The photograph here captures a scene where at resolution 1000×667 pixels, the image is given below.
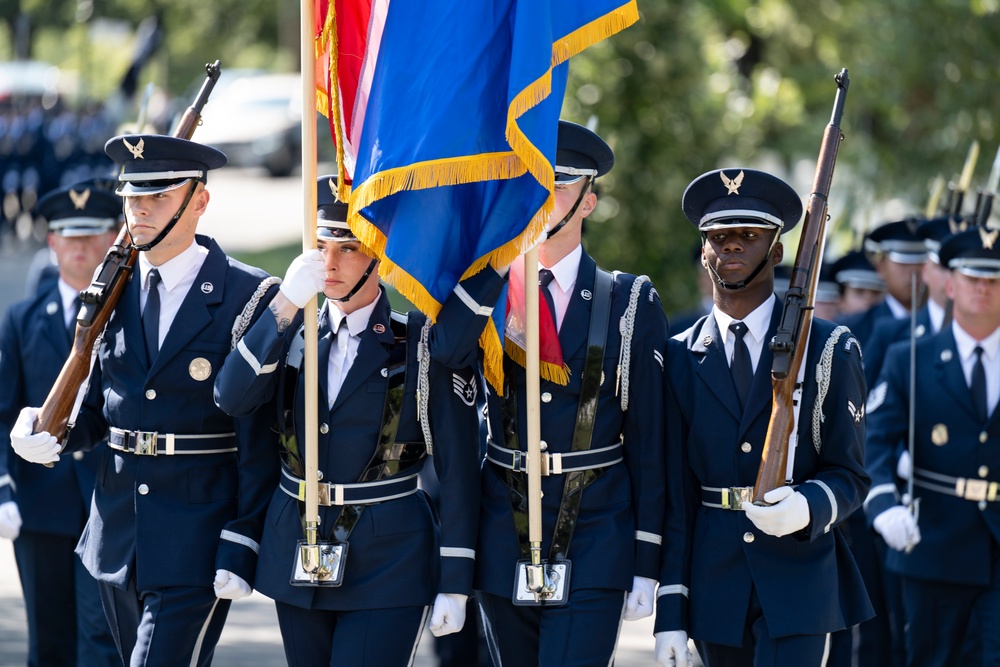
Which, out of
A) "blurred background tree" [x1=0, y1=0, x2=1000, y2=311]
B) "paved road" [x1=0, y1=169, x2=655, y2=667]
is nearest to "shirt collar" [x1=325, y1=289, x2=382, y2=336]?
"paved road" [x1=0, y1=169, x2=655, y2=667]

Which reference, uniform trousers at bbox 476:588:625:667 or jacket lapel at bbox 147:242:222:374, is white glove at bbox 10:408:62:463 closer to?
jacket lapel at bbox 147:242:222:374

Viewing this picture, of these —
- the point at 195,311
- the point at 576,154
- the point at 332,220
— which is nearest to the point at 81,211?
the point at 195,311

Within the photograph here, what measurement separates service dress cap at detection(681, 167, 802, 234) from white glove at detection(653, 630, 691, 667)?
139 centimetres

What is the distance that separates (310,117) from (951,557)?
3.44m

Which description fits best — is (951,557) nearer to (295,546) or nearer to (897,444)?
(897,444)

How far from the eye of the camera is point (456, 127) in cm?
543

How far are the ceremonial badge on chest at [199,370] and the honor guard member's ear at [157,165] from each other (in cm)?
46

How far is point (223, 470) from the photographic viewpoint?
583 cm

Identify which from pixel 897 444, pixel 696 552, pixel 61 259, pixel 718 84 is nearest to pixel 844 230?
pixel 718 84

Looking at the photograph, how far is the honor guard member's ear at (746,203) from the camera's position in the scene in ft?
17.6

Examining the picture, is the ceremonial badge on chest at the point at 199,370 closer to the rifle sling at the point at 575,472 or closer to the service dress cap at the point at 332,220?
the service dress cap at the point at 332,220

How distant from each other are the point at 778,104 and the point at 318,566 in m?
10.8

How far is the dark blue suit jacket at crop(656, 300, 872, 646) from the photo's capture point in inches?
208

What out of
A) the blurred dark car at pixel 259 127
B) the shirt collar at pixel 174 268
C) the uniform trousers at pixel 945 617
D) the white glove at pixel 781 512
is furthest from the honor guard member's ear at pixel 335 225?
the blurred dark car at pixel 259 127
